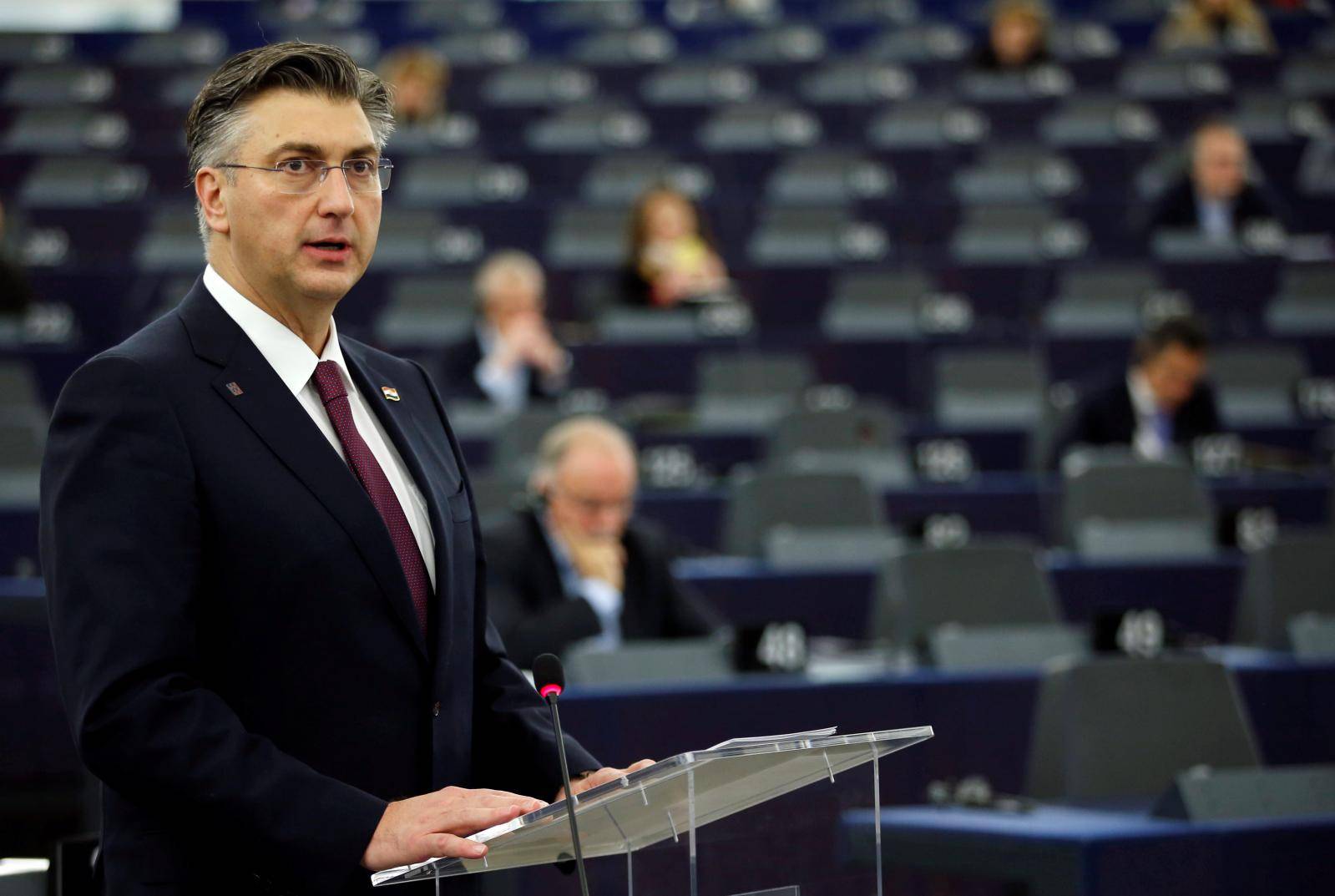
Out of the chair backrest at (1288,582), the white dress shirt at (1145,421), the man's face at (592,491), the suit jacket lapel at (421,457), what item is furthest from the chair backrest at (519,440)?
the suit jacket lapel at (421,457)

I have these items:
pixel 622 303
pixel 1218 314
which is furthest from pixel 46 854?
pixel 1218 314

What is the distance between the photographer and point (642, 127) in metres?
10.1

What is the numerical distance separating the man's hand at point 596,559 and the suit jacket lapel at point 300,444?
9.24 ft

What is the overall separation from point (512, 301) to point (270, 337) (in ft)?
16.6

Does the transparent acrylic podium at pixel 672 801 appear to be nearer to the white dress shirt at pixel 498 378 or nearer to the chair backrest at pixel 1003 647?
the chair backrest at pixel 1003 647

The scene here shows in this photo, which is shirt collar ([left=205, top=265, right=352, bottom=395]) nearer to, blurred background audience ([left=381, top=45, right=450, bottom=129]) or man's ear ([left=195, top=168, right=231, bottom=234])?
man's ear ([left=195, top=168, right=231, bottom=234])

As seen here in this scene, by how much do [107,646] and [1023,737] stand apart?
A: 2.68 m

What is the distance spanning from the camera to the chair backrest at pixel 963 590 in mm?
4379

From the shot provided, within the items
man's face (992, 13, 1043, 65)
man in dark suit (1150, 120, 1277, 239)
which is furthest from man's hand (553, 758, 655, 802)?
man's face (992, 13, 1043, 65)

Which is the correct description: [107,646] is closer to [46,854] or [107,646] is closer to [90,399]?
[90,399]

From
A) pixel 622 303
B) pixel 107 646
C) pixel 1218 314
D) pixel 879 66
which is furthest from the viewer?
pixel 879 66

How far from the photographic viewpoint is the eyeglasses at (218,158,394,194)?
4.96 feet

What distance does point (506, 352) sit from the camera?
21.7 feet

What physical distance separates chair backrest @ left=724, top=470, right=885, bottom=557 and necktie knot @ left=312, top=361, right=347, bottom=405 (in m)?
3.60
